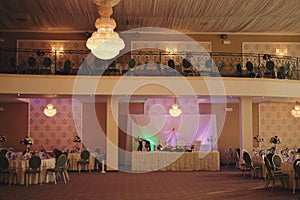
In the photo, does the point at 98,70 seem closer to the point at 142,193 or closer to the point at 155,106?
the point at 155,106

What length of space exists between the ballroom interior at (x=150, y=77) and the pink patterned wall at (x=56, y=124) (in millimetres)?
40

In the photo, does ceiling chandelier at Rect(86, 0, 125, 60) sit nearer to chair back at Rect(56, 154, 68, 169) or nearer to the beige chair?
chair back at Rect(56, 154, 68, 169)

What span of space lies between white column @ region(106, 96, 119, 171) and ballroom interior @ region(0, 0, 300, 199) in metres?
0.03

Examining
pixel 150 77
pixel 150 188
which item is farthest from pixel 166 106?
pixel 150 188

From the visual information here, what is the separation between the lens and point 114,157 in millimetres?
14438

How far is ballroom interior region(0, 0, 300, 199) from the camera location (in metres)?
14.0

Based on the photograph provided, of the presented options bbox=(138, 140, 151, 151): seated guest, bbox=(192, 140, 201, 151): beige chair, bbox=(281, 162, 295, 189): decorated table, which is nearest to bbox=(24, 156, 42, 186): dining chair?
bbox=(138, 140, 151, 151): seated guest

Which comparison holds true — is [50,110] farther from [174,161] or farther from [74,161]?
[174,161]

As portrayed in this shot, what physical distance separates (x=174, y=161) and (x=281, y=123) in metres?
6.05

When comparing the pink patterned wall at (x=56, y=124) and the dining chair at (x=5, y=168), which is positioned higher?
the pink patterned wall at (x=56, y=124)

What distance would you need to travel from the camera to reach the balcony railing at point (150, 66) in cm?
1453

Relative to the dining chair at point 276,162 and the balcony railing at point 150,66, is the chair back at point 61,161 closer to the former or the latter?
the balcony railing at point 150,66

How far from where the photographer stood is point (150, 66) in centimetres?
1647

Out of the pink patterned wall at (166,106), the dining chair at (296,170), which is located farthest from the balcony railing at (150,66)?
the dining chair at (296,170)
